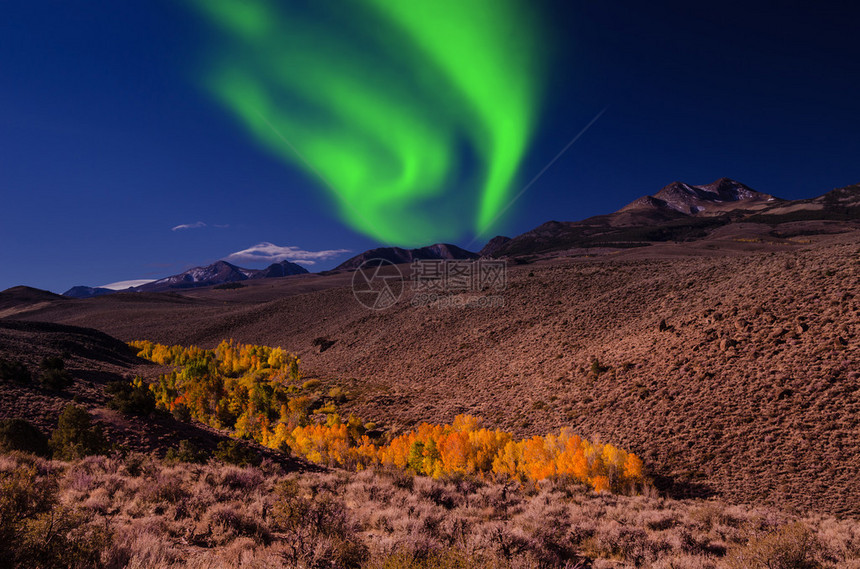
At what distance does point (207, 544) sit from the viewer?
7430mm

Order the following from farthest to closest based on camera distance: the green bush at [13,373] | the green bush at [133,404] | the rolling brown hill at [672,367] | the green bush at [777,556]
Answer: the green bush at [13,373], the green bush at [133,404], the rolling brown hill at [672,367], the green bush at [777,556]

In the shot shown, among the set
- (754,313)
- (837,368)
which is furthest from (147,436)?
(754,313)

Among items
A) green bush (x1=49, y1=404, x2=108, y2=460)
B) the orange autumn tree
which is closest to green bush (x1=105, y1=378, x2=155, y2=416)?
green bush (x1=49, y1=404, x2=108, y2=460)

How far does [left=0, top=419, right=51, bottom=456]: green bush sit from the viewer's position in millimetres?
11812

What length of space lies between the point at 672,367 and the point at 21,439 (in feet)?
107

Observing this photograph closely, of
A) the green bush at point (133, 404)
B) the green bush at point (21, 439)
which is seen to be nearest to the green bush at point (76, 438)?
the green bush at point (21, 439)

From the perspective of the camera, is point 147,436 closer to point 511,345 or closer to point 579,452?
point 579,452

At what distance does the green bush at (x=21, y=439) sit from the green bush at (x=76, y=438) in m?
0.35

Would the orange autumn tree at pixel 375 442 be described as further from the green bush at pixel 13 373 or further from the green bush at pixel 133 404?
the green bush at pixel 13 373

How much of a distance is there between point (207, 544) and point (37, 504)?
11.7 ft

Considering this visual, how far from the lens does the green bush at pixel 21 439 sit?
1181cm

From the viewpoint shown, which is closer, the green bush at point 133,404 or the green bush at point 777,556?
the green bush at point 777,556

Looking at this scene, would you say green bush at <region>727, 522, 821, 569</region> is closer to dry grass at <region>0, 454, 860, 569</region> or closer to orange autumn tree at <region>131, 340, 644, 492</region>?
dry grass at <region>0, 454, 860, 569</region>

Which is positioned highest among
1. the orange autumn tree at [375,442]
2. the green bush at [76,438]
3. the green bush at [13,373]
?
the green bush at [13,373]
